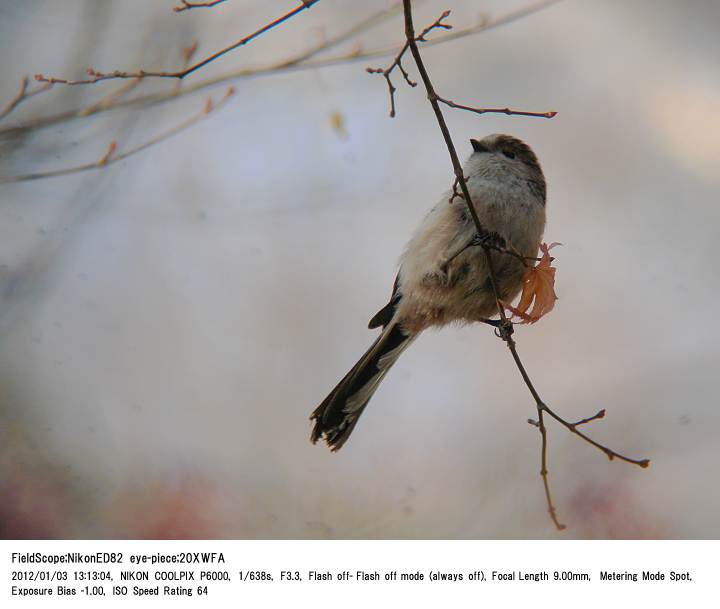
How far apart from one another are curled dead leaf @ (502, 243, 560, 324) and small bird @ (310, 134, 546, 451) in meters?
0.12

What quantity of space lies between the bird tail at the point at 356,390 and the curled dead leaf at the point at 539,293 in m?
→ 0.42

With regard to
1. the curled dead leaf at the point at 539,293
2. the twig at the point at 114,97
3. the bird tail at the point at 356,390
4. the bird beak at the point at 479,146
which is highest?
the twig at the point at 114,97

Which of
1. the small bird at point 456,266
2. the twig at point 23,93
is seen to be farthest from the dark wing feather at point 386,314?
the twig at point 23,93

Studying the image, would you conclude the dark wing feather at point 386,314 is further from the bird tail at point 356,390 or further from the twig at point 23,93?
the twig at point 23,93

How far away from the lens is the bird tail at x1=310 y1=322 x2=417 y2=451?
6.64 feet

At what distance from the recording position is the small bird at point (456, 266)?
195 cm

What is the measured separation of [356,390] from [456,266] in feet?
1.42

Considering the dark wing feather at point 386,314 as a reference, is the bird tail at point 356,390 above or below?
below

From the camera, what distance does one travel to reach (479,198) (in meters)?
1.96

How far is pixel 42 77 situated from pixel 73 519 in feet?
3.60

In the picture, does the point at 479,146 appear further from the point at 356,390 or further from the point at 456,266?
the point at 356,390
